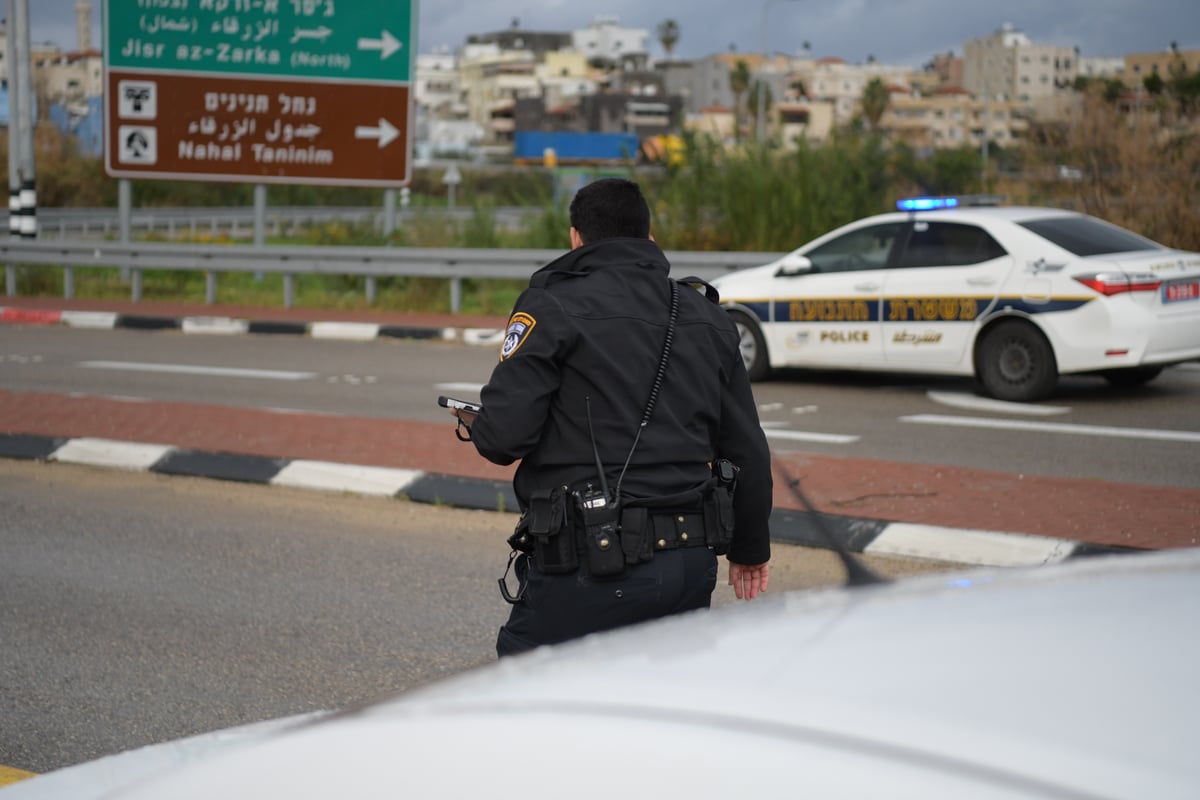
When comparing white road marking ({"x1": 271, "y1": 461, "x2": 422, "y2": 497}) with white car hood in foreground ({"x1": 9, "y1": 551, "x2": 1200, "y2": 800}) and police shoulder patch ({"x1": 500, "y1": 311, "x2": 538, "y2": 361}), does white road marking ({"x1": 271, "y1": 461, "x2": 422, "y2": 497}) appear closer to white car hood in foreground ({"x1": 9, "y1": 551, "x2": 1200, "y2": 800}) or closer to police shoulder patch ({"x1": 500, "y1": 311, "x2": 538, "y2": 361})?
police shoulder patch ({"x1": 500, "y1": 311, "x2": 538, "y2": 361})

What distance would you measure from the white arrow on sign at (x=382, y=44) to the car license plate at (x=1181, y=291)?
13954 millimetres

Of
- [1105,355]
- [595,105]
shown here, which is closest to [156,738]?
[1105,355]

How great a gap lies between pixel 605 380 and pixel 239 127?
19567 mm

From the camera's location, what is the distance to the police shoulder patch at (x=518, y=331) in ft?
10.6

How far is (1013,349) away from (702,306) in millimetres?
8190

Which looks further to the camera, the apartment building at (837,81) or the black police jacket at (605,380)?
the apartment building at (837,81)

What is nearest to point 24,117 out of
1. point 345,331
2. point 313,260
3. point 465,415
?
point 313,260

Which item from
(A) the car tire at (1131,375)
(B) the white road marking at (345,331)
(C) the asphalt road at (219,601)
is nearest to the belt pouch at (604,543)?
(C) the asphalt road at (219,601)

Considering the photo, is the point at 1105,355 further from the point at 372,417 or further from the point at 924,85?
the point at 924,85

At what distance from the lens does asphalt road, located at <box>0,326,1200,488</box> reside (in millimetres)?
9203

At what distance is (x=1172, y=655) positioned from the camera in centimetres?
135

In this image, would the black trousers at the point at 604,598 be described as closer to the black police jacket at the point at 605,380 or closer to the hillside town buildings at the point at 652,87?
the black police jacket at the point at 605,380

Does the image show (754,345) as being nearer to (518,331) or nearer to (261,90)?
(518,331)

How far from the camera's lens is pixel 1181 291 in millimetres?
10641
